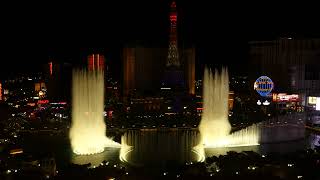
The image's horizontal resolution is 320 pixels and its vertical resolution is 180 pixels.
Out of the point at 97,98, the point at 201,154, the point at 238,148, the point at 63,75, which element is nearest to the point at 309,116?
the point at 238,148

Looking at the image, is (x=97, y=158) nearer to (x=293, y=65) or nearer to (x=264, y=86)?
(x=264, y=86)

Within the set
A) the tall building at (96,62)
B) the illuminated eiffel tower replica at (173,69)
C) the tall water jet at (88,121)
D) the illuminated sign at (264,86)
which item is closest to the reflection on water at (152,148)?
the tall water jet at (88,121)

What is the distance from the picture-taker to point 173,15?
130 feet

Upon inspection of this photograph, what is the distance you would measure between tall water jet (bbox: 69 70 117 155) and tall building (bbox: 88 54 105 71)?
21.1 m

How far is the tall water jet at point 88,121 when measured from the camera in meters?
17.9

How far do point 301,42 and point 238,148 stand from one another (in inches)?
783

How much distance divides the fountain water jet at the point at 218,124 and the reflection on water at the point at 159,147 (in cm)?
89

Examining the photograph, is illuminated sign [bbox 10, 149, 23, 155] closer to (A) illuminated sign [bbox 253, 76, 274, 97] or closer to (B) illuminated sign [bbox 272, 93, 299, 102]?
(A) illuminated sign [bbox 253, 76, 274, 97]

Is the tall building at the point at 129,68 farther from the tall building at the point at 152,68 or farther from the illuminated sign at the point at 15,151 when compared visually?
the illuminated sign at the point at 15,151

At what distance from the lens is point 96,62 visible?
149 feet

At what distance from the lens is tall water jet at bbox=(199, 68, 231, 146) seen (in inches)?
827

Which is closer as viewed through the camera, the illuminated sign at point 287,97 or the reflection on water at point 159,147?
the reflection on water at point 159,147

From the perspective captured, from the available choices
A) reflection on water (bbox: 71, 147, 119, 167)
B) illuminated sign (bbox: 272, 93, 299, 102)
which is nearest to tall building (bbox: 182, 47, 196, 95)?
illuminated sign (bbox: 272, 93, 299, 102)

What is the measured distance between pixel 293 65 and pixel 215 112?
13.3 m
